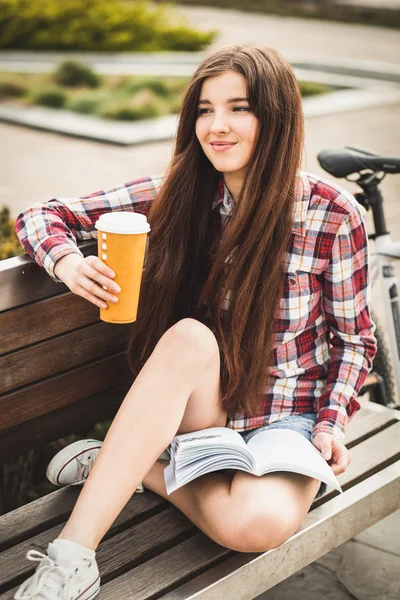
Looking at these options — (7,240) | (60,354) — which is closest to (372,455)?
(60,354)

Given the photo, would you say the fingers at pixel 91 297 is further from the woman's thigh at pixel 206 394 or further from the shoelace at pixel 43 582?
the shoelace at pixel 43 582

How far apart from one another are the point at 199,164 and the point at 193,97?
20 cm

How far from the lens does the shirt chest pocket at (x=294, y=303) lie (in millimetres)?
2359

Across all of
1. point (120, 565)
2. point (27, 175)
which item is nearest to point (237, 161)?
point (120, 565)

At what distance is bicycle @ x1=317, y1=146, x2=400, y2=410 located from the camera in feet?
10.3

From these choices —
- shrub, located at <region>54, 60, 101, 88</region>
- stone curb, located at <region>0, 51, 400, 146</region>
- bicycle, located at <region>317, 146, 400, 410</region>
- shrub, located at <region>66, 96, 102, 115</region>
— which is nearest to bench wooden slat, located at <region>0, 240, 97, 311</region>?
bicycle, located at <region>317, 146, 400, 410</region>

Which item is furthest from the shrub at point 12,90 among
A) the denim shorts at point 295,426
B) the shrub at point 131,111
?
the denim shorts at point 295,426

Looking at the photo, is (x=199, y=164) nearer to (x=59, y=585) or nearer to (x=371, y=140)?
(x=59, y=585)

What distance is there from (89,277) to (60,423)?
0.67 metres

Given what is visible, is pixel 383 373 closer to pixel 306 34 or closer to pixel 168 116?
pixel 168 116

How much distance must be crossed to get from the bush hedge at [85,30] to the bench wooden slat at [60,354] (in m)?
12.7

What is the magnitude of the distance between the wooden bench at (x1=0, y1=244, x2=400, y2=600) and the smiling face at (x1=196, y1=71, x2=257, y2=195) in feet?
1.55

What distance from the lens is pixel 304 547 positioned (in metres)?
2.29

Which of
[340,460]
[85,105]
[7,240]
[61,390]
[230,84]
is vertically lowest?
[340,460]
